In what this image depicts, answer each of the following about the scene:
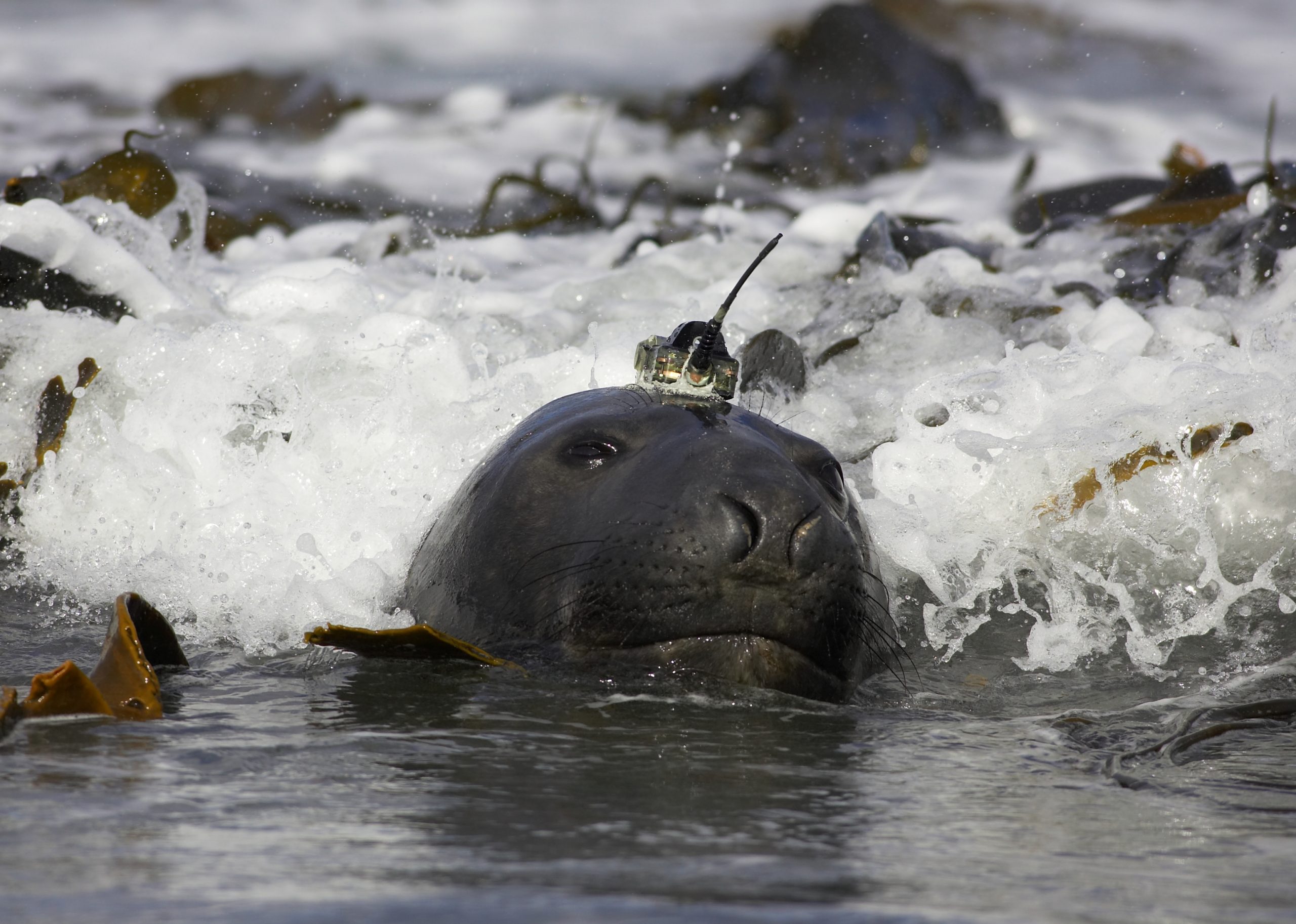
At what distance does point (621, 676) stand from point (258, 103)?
12198mm

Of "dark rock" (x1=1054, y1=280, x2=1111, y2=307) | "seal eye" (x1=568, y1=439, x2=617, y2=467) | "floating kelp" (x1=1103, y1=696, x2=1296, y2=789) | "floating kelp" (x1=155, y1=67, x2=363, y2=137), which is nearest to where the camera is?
"floating kelp" (x1=1103, y1=696, x2=1296, y2=789)

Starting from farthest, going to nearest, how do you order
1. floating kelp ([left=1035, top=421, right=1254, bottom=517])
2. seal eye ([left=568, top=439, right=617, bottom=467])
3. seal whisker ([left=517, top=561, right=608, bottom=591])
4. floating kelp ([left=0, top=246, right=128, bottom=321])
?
floating kelp ([left=0, top=246, right=128, bottom=321]) → floating kelp ([left=1035, top=421, right=1254, bottom=517]) → seal eye ([left=568, top=439, right=617, bottom=467]) → seal whisker ([left=517, top=561, right=608, bottom=591])

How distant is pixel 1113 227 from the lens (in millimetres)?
8617

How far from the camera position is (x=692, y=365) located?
404 centimetres

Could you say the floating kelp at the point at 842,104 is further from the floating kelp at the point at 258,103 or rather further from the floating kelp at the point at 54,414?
the floating kelp at the point at 54,414

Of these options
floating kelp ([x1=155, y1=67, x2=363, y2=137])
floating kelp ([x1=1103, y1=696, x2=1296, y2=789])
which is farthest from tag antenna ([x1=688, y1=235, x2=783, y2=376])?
floating kelp ([x1=155, y1=67, x2=363, y2=137])

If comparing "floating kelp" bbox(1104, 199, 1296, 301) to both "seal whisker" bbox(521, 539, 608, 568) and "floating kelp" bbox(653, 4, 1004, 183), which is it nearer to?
"floating kelp" bbox(653, 4, 1004, 183)

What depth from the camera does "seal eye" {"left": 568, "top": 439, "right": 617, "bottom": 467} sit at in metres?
3.72

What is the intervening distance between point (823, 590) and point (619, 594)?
0.45 meters

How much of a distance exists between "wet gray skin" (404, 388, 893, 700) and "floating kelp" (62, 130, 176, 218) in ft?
14.7

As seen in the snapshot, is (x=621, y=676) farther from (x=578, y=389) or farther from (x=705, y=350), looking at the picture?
(x=578, y=389)

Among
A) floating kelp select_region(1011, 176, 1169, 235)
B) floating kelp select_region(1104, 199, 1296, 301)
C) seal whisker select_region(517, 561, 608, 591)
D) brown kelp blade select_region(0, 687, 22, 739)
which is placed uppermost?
floating kelp select_region(1011, 176, 1169, 235)

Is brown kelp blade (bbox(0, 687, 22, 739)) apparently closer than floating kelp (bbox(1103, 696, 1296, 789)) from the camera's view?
Yes

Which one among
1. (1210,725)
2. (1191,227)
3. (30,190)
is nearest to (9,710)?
(1210,725)
